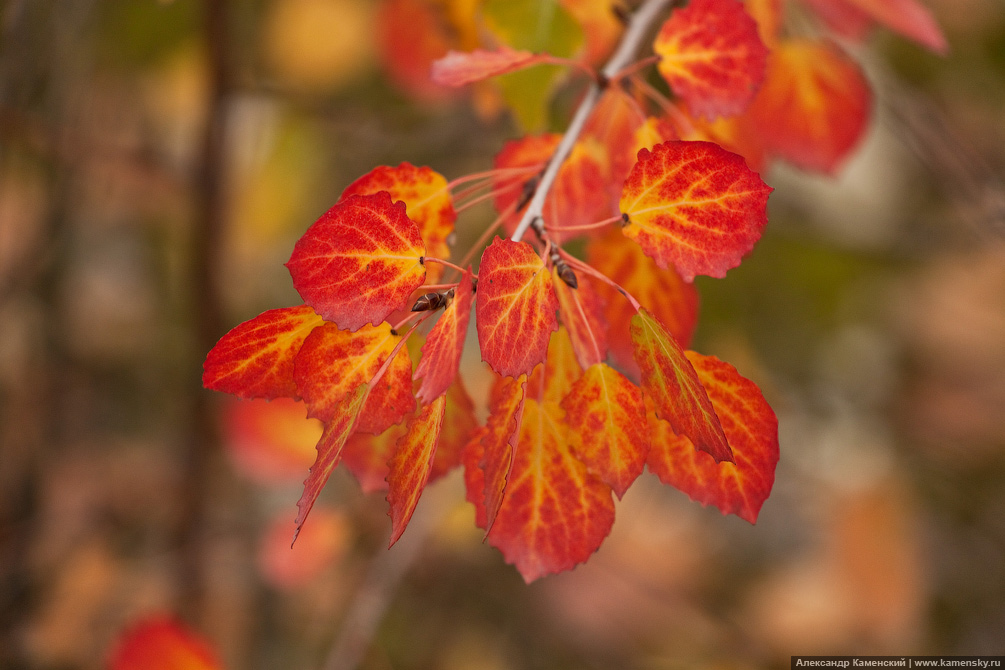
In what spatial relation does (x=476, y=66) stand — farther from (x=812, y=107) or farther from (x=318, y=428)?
(x=318, y=428)

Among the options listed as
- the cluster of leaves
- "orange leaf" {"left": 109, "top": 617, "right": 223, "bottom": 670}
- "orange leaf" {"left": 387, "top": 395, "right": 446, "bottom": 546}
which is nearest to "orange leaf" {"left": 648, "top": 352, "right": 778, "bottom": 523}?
the cluster of leaves

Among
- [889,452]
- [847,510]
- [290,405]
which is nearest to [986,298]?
[889,452]

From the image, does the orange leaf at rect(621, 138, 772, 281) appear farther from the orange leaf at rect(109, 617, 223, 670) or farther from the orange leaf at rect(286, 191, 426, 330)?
the orange leaf at rect(109, 617, 223, 670)

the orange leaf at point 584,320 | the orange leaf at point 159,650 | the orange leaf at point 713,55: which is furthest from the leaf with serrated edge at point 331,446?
the orange leaf at point 159,650

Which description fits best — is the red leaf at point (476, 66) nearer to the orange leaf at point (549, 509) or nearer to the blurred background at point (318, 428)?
the orange leaf at point (549, 509)

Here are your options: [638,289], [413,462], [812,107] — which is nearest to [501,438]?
[413,462]
